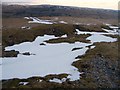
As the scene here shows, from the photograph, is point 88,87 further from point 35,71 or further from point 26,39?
point 26,39

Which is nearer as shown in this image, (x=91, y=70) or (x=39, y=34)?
(x=91, y=70)

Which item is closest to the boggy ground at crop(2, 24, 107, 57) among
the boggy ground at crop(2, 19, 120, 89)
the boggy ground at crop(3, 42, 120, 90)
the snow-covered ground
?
the boggy ground at crop(2, 19, 120, 89)

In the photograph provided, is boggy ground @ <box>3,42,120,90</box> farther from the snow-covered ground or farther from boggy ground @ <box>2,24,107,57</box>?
boggy ground @ <box>2,24,107,57</box>

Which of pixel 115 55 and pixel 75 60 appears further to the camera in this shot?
pixel 115 55

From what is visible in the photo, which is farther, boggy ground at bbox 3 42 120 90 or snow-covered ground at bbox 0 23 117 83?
snow-covered ground at bbox 0 23 117 83

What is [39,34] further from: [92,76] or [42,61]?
[92,76]

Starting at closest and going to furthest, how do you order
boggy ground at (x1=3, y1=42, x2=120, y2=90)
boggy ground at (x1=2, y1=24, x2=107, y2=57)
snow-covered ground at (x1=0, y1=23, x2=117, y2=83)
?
1. boggy ground at (x1=3, y1=42, x2=120, y2=90)
2. snow-covered ground at (x1=0, y1=23, x2=117, y2=83)
3. boggy ground at (x1=2, y1=24, x2=107, y2=57)

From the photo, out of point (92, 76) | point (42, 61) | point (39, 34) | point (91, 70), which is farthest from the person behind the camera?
point (39, 34)

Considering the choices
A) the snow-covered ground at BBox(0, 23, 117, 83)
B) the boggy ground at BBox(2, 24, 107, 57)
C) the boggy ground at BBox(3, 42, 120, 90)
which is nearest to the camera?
the boggy ground at BBox(3, 42, 120, 90)

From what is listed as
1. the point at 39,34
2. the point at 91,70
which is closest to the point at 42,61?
the point at 91,70

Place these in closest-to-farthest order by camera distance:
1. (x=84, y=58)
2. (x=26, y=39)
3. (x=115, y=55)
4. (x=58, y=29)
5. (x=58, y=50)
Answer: (x=84, y=58), (x=115, y=55), (x=58, y=50), (x=26, y=39), (x=58, y=29)

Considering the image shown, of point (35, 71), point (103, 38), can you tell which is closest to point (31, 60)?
point (35, 71)
